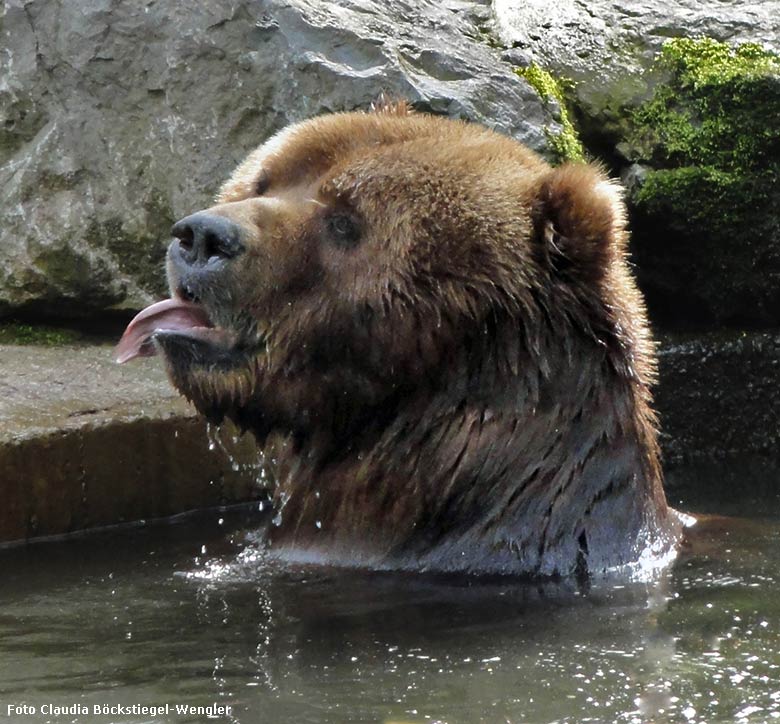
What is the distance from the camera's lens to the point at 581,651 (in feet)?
14.9

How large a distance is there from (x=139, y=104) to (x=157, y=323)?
2.76 metres

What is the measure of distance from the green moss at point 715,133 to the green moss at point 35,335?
2961 millimetres

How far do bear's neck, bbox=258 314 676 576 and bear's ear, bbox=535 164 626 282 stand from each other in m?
0.25

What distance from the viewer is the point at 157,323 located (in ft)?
18.3

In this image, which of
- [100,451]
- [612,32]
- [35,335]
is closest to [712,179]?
[612,32]

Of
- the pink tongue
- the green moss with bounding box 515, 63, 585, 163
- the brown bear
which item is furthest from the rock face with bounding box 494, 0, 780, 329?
the pink tongue

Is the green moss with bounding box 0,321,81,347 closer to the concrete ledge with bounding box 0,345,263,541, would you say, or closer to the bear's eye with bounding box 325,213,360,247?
the concrete ledge with bounding box 0,345,263,541

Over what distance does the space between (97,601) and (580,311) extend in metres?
1.95

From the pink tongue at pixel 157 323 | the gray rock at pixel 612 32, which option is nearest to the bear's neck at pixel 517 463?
the pink tongue at pixel 157 323

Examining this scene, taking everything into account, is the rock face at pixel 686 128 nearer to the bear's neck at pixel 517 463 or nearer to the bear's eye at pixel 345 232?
the bear's neck at pixel 517 463

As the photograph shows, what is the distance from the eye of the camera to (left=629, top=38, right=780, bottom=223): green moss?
7.79 meters

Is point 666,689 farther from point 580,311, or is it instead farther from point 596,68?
point 596,68

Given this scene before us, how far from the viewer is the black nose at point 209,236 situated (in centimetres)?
527

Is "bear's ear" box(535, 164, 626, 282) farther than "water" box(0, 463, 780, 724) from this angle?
Yes
